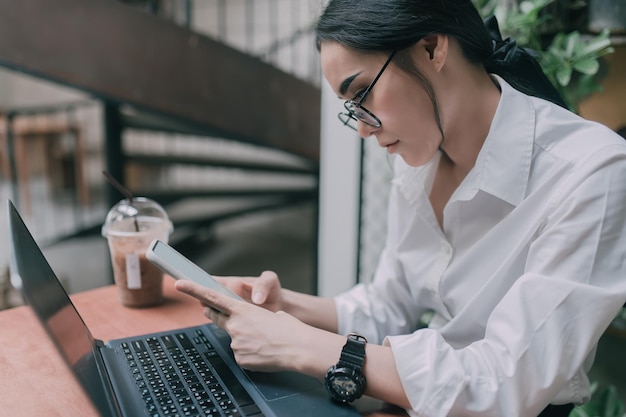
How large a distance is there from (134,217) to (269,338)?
51cm

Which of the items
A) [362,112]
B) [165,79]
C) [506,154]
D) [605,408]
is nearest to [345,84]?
[362,112]

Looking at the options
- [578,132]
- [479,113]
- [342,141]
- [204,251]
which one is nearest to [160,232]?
[479,113]

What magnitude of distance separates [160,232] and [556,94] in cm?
84

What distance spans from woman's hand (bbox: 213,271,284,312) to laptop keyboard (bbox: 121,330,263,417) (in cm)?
12

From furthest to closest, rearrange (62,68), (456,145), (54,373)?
(62,68) → (456,145) → (54,373)

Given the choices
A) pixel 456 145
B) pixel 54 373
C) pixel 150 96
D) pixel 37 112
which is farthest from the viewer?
pixel 37 112

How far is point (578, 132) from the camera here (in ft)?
2.68

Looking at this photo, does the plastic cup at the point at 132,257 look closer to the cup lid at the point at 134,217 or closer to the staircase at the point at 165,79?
the cup lid at the point at 134,217

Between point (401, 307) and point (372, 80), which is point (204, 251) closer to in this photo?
point (401, 307)

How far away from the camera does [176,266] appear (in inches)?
33.6

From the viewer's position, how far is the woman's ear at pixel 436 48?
814 millimetres

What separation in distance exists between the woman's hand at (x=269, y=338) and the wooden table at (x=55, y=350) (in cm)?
10

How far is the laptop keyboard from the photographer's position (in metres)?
0.68

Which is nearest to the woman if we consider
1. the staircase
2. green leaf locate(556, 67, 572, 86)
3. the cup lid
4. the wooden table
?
the wooden table
